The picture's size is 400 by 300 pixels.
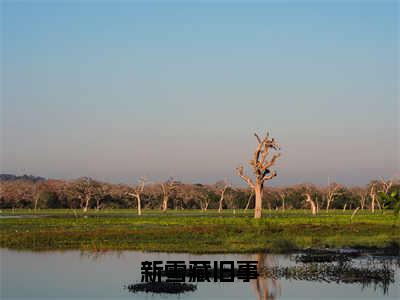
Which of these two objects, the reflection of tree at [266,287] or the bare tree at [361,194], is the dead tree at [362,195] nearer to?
the bare tree at [361,194]

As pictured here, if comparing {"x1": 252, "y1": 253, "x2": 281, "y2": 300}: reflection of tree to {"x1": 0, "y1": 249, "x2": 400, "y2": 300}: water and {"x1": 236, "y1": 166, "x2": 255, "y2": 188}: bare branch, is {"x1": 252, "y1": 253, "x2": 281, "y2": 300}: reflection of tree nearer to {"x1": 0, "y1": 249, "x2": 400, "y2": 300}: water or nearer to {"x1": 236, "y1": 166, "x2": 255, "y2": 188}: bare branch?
{"x1": 0, "y1": 249, "x2": 400, "y2": 300}: water

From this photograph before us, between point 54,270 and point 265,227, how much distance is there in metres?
21.0

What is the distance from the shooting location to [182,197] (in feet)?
420

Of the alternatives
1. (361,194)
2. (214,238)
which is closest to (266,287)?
(214,238)

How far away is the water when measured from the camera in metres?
18.8

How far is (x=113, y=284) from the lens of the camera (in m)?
21.0

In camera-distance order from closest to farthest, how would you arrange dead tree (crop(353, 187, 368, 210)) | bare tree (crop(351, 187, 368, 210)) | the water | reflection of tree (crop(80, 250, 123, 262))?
the water, reflection of tree (crop(80, 250, 123, 262)), dead tree (crop(353, 187, 368, 210)), bare tree (crop(351, 187, 368, 210))

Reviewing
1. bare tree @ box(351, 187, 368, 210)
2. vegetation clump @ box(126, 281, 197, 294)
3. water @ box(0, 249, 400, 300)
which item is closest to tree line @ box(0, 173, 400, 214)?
bare tree @ box(351, 187, 368, 210)

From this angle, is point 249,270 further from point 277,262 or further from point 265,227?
point 265,227

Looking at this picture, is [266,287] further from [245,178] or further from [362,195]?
[362,195]

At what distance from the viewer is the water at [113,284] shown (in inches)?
741

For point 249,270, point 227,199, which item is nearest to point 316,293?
point 249,270

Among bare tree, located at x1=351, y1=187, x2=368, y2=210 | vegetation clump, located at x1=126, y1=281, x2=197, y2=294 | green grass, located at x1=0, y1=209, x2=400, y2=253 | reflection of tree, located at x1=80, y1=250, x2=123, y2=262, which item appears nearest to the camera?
vegetation clump, located at x1=126, y1=281, x2=197, y2=294

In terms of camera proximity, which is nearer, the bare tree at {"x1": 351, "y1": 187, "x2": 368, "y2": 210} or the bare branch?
the bare branch
